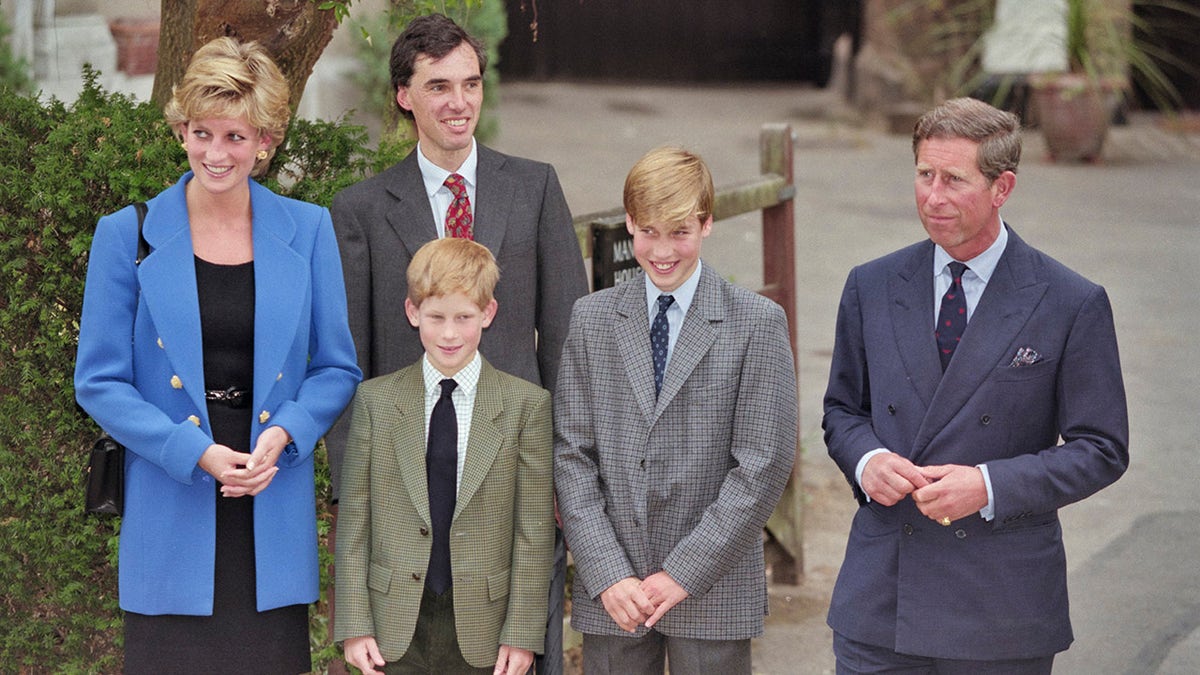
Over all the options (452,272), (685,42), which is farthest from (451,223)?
(685,42)

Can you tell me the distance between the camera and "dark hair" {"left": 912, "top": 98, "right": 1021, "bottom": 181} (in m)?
3.18

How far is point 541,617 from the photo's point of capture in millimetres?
3434

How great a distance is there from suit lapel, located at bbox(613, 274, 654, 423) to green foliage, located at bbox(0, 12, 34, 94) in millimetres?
8413

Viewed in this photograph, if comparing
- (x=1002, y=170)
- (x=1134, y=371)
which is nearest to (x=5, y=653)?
(x=1002, y=170)

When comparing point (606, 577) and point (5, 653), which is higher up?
point (606, 577)

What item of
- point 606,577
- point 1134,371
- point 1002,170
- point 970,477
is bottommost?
point 1134,371

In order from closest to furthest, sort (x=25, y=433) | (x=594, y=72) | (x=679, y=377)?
1. (x=679, y=377)
2. (x=25, y=433)
3. (x=594, y=72)

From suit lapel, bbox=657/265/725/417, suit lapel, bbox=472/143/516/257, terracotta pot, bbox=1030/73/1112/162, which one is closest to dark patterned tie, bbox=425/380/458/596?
suit lapel, bbox=657/265/725/417

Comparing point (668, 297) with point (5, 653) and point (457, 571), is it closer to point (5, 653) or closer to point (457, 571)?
point (457, 571)

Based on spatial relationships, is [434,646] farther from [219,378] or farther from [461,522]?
[219,378]

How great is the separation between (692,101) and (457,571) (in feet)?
53.2

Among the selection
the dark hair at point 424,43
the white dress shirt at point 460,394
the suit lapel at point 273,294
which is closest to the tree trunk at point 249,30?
the dark hair at point 424,43

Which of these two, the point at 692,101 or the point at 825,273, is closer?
the point at 825,273

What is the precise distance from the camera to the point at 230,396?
11.2 feet
